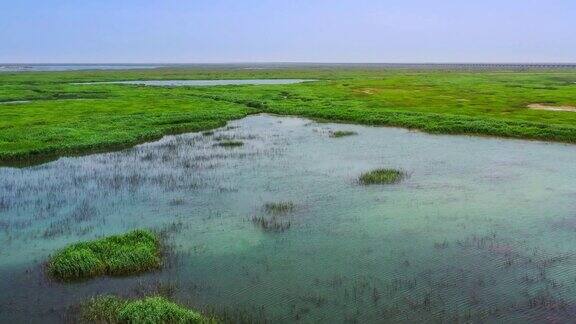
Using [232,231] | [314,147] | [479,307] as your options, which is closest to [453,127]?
[314,147]

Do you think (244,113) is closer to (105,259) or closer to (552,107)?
(552,107)

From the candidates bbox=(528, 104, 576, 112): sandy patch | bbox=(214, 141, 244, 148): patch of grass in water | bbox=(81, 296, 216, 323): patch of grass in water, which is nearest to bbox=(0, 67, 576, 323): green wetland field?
bbox=(81, 296, 216, 323): patch of grass in water

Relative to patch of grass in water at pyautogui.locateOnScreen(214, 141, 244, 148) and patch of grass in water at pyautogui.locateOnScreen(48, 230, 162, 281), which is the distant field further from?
patch of grass in water at pyautogui.locateOnScreen(48, 230, 162, 281)

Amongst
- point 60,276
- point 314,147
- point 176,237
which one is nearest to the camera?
point 60,276

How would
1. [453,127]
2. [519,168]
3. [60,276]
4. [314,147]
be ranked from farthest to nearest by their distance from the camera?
[453,127]
[314,147]
[519,168]
[60,276]

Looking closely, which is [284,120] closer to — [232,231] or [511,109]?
[511,109]

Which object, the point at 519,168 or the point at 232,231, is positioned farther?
the point at 519,168

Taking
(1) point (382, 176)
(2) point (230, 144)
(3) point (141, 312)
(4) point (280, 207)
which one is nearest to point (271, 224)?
(4) point (280, 207)
